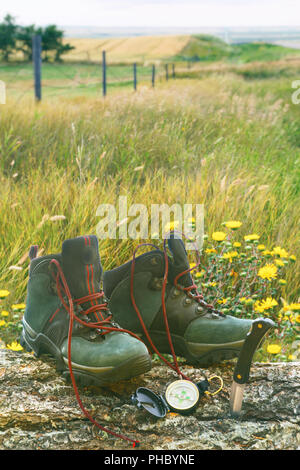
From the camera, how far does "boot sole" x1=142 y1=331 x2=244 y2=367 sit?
1.94 m

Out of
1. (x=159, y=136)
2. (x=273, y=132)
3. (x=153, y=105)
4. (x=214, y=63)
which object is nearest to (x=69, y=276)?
(x=159, y=136)

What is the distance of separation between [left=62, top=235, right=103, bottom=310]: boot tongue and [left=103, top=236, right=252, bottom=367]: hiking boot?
188 mm

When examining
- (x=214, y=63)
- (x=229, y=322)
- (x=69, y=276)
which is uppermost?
(x=214, y=63)

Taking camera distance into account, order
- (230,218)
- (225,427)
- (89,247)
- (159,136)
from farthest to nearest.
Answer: (159,136), (230,218), (89,247), (225,427)

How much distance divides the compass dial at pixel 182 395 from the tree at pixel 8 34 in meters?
16.0

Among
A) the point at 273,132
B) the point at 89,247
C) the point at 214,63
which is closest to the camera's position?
the point at 89,247

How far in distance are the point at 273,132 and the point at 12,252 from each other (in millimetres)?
5605

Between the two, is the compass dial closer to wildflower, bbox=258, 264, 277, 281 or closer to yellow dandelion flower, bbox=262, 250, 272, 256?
wildflower, bbox=258, 264, 277, 281

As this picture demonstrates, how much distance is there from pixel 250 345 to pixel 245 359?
0.18 ft

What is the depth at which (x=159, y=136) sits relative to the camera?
5.08 meters

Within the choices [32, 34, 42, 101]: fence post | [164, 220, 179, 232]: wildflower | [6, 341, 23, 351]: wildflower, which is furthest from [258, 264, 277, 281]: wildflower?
[32, 34, 42, 101]: fence post

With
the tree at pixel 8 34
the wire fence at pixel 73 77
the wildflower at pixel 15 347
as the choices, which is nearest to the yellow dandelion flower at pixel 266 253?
the wildflower at pixel 15 347

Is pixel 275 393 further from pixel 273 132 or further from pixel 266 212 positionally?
pixel 273 132

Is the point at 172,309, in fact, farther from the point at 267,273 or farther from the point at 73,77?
the point at 73,77
